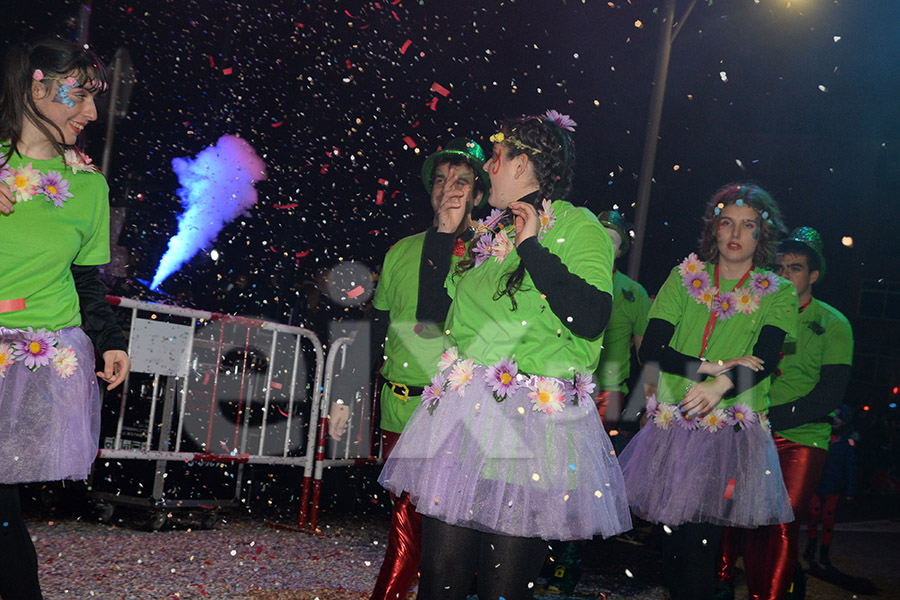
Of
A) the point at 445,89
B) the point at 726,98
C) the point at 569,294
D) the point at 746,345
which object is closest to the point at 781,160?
the point at 726,98

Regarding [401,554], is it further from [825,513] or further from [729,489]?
[825,513]

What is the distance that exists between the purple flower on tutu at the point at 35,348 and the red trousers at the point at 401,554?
1.52 m

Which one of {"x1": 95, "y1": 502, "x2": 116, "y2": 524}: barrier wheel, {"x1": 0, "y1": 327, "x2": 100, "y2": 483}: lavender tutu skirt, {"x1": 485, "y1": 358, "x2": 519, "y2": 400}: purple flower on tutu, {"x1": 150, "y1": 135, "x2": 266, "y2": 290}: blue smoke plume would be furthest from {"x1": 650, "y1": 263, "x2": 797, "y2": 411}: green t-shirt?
{"x1": 150, "y1": 135, "x2": 266, "y2": 290}: blue smoke plume

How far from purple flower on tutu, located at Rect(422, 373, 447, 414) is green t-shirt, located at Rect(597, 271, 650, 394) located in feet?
10.9

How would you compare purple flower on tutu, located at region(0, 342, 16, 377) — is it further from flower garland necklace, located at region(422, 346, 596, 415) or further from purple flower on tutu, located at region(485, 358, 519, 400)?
purple flower on tutu, located at region(485, 358, 519, 400)

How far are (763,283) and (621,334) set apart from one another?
2.07 meters

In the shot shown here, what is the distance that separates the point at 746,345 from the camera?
12.0 feet

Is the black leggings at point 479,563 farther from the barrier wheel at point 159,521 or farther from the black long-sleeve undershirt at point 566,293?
the barrier wheel at point 159,521

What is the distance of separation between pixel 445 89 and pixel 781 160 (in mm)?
19361

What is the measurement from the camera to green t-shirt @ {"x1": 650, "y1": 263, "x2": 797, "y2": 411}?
362 centimetres

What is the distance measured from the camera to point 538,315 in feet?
7.81

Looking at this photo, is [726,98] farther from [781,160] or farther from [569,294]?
[569,294]

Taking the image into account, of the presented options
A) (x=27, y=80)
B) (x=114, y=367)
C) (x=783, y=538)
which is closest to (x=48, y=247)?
(x=114, y=367)

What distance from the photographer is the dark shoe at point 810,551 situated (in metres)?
7.51
